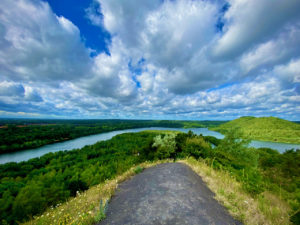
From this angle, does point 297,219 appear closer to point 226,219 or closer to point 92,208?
point 226,219

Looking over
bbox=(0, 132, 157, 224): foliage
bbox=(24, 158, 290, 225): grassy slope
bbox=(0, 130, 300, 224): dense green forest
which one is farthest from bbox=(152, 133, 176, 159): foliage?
bbox=(24, 158, 290, 225): grassy slope

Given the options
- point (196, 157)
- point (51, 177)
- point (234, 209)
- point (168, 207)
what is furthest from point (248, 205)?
point (51, 177)

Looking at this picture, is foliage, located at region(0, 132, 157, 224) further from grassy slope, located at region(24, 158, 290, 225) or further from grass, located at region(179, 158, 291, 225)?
grass, located at region(179, 158, 291, 225)

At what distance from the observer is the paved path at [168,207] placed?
273cm

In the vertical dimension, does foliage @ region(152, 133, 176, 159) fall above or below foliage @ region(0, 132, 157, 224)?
above

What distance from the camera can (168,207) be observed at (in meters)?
3.10

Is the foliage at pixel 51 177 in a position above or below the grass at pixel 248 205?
below

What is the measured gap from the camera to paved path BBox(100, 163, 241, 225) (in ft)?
8.94

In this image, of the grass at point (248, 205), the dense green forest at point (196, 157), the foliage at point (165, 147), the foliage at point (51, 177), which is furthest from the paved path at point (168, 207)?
the foliage at point (165, 147)

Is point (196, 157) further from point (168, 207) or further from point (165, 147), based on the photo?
point (168, 207)

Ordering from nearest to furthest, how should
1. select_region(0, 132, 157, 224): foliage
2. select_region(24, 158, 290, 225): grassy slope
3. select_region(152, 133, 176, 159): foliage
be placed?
select_region(24, 158, 290, 225): grassy slope, select_region(0, 132, 157, 224): foliage, select_region(152, 133, 176, 159): foliage

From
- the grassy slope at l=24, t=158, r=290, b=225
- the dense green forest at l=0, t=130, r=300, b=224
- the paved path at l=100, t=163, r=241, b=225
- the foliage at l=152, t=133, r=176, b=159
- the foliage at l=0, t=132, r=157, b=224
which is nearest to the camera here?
the paved path at l=100, t=163, r=241, b=225

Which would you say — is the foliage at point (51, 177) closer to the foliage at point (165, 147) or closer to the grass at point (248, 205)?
the foliage at point (165, 147)

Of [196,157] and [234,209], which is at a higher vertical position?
[234,209]
